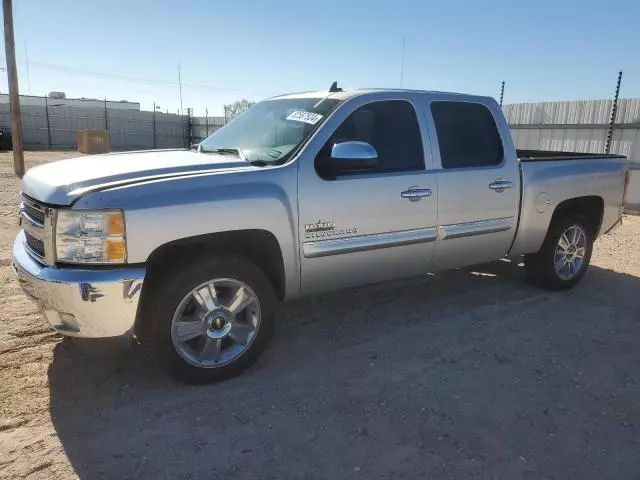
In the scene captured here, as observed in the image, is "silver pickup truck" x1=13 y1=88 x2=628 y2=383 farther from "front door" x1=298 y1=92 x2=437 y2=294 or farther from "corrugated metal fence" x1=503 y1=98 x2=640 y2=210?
"corrugated metal fence" x1=503 y1=98 x2=640 y2=210

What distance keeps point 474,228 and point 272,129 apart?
193 cm

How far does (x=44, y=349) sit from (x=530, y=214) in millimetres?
4297

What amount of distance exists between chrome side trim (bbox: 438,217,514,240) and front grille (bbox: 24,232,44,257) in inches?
115

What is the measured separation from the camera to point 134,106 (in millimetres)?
53812

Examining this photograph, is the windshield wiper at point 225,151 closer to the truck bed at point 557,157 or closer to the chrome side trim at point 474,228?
the chrome side trim at point 474,228

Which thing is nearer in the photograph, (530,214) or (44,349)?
(44,349)

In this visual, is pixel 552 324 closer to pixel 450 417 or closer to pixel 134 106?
pixel 450 417

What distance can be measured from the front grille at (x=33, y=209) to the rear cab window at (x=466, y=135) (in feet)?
9.73

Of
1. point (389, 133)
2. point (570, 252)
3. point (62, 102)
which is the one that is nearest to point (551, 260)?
point (570, 252)

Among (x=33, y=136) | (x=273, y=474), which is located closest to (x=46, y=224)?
(x=273, y=474)

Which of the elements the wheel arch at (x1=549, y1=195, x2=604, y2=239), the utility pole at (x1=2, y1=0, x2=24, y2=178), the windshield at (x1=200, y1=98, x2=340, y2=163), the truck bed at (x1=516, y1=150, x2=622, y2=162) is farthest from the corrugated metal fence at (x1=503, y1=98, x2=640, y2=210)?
the utility pole at (x1=2, y1=0, x2=24, y2=178)

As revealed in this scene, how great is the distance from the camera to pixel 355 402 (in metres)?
3.23

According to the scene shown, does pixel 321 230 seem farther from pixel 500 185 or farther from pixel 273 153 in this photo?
pixel 500 185

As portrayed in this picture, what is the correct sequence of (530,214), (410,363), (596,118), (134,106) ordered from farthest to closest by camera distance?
(134,106), (596,118), (530,214), (410,363)
